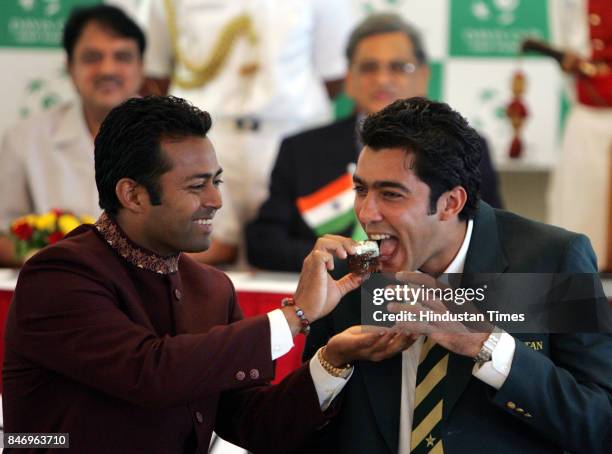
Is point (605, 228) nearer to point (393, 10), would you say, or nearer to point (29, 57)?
point (393, 10)

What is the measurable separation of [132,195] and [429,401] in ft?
2.50

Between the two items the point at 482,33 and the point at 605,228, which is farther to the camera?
the point at 482,33

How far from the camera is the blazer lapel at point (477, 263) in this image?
2352 millimetres

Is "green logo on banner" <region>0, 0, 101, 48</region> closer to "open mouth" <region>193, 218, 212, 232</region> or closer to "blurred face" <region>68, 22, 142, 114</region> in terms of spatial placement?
"blurred face" <region>68, 22, 142, 114</region>

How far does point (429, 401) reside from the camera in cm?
240

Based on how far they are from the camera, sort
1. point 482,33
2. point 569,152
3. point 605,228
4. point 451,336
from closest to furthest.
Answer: point 451,336 → point 605,228 → point 569,152 → point 482,33

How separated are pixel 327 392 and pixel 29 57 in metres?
4.01

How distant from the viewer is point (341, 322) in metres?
2.57

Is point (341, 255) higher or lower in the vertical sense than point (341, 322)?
higher

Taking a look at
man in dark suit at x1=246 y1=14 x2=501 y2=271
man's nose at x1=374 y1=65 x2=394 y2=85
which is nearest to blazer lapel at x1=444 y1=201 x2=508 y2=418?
man in dark suit at x1=246 y1=14 x2=501 y2=271

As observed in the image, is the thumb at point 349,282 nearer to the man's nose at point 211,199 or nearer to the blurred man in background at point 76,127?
the man's nose at point 211,199

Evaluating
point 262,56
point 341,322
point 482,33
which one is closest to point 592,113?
point 482,33

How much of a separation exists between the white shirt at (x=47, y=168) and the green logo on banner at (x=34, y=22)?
4.24 ft

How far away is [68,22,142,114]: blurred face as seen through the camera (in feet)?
15.5
